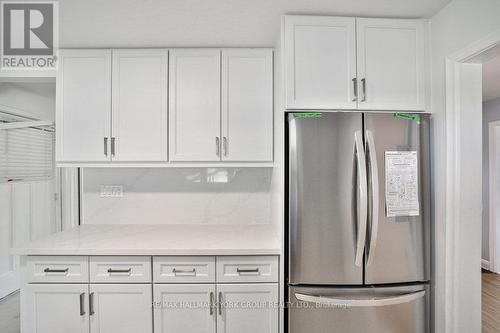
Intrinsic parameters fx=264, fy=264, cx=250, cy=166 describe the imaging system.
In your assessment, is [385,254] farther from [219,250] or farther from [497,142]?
[497,142]

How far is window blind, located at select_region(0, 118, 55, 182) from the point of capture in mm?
2896

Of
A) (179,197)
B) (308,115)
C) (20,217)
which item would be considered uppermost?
(308,115)

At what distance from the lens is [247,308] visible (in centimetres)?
170

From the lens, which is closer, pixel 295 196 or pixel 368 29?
pixel 295 196

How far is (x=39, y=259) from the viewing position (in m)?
1.71

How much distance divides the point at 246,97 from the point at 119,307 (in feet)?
5.55

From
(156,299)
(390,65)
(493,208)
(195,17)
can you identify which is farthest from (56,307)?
(493,208)

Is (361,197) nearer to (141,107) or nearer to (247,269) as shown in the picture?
(247,269)

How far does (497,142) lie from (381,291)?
3.74m

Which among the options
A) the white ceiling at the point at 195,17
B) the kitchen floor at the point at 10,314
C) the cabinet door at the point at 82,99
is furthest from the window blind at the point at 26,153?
the white ceiling at the point at 195,17

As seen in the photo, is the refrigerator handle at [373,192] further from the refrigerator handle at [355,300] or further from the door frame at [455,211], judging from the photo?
the door frame at [455,211]

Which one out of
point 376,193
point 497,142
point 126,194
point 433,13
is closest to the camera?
point 376,193

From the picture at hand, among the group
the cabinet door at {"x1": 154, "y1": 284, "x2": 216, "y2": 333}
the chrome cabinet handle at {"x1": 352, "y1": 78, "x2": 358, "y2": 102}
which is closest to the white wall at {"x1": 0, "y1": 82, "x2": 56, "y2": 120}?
the cabinet door at {"x1": 154, "y1": 284, "x2": 216, "y2": 333}

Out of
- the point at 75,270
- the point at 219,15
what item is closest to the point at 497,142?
the point at 219,15
